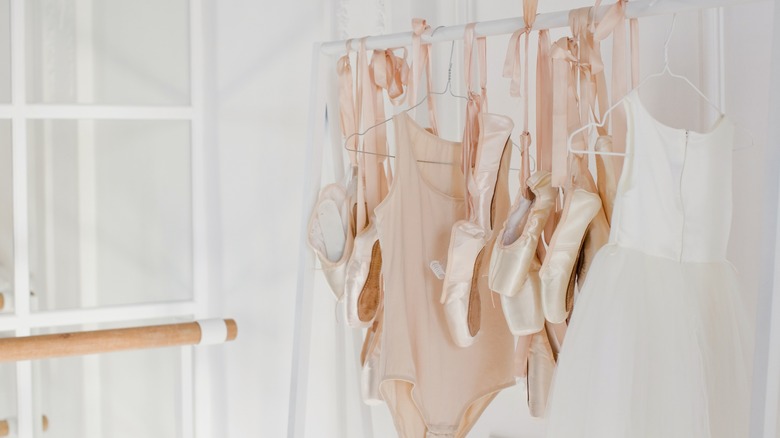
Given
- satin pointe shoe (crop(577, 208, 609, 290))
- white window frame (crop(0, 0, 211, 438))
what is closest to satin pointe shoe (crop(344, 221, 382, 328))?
satin pointe shoe (crop(577, 208, 609, 290))

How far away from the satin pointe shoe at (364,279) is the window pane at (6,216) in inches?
30.4

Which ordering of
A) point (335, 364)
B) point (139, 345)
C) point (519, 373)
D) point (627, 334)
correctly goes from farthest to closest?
point (335, 364) → point (139, 345) → point (519, 373) → point (627, 334)

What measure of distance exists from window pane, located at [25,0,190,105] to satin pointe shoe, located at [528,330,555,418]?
103 centimetres

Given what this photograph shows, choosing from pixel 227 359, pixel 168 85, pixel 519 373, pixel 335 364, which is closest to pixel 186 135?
pixel 168 85

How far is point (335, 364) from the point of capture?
1895 millimetres

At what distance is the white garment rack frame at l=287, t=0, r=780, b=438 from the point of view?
0.87 m

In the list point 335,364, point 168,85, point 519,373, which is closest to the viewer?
Result: point 519,373

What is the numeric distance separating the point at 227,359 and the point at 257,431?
193 millimetres

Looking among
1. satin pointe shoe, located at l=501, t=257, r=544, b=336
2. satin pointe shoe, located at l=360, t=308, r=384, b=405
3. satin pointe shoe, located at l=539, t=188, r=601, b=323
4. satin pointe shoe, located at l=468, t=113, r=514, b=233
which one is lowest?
satin pointe shoe, located at l=360, t=308, r=384, b=405

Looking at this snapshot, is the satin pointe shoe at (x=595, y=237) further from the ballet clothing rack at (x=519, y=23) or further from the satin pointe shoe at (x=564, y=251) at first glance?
the ballet clothing rack at (x=519, y=23)

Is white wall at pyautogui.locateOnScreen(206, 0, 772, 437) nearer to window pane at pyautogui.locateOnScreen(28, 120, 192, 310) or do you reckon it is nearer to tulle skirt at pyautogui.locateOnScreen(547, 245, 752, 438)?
window pane at pyautogui.locateOnScreen(28, 120, 192, 310)

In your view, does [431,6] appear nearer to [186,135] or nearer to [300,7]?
[300,7]

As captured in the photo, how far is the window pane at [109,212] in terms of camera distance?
1647mm

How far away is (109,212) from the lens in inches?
67.4
